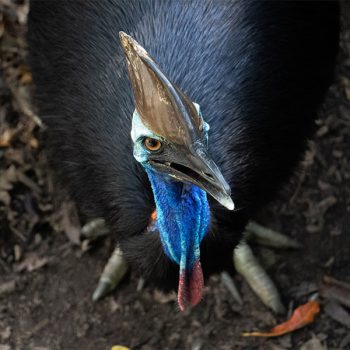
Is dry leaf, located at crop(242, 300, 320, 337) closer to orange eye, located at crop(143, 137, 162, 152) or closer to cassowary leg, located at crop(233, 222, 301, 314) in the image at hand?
cassowary leg, located at crop(233, 222, 301, 314)

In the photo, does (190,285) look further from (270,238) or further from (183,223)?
(270,238)

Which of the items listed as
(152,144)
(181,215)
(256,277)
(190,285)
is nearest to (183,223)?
(181,215)

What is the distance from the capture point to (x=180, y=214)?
7.07 feet

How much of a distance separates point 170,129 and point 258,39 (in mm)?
848

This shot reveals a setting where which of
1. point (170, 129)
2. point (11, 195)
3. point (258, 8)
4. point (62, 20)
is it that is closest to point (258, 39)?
point (258, 8)

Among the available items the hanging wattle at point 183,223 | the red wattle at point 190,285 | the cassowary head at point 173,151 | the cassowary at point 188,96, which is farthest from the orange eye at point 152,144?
the red wattle at point 190,285

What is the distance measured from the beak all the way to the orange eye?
0.11ft

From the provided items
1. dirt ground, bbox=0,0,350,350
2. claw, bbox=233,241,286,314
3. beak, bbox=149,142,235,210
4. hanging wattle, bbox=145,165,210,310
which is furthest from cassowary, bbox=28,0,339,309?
dirt ground, bbox=0,0,350,350

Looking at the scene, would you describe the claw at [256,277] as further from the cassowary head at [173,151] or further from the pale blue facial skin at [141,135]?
the pale blue facial skin at [141,135]

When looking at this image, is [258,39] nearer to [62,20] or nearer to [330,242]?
[62,20]

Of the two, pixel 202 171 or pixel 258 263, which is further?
pixel 258 263

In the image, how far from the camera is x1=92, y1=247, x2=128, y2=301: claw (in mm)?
3080

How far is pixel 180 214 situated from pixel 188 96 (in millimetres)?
351

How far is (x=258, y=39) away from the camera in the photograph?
2564 millimetres
